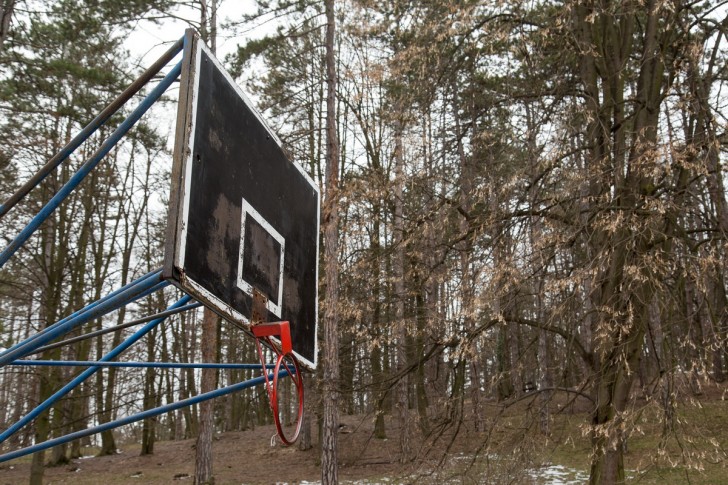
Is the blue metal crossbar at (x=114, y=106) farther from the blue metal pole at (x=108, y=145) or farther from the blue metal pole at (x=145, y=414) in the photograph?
the blue metal pole at (x=145, y=414)

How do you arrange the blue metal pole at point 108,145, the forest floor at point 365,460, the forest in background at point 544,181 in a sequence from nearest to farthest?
1. the blue metal pole at point 108,145
2. the forest in background at point 544,181
3. the forest floor at point 365,460

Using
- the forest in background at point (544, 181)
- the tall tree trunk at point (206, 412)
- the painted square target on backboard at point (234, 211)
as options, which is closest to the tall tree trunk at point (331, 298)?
the forest in background at point (544, 181)

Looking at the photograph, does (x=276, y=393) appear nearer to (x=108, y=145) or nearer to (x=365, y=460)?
(x=108, y=145)

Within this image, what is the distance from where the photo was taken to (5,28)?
23.2 ft

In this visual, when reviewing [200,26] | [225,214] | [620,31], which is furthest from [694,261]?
[200,26]

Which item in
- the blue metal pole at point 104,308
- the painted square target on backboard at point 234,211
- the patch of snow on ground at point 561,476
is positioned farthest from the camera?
the patch of snow on ground at point 561,476

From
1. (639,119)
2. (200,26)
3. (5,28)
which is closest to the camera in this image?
(5,28)

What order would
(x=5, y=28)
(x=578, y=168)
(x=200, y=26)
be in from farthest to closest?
(x=200, y=26) → (x=578, y=168) → (x=5, y=28)

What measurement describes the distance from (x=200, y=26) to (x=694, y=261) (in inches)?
452

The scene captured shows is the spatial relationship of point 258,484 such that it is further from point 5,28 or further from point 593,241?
point 5,28

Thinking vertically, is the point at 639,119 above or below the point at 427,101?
below

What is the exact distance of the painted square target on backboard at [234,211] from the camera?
259 cm

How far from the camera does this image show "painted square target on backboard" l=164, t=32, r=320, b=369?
8.48 feet

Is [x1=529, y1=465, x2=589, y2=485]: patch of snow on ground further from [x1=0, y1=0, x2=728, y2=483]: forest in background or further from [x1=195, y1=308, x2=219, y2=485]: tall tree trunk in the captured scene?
[x1=195, y1=308, x2=219, y2=485]: tall tree trunk
